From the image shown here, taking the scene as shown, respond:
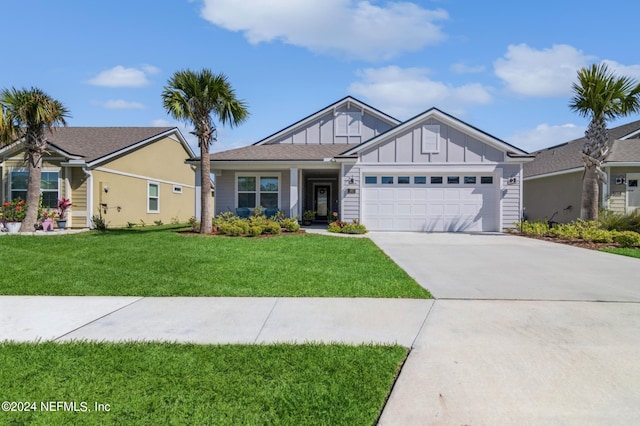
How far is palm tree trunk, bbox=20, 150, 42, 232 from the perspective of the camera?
43.6 ft

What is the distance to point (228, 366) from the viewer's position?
304 cm

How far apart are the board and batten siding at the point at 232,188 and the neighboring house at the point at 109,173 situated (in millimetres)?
4806

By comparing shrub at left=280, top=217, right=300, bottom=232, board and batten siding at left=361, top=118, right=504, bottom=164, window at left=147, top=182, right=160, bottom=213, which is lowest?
shrub at left=280, top=217, right=300, bottom=232

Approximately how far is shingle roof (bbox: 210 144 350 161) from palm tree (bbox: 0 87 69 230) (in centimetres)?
592

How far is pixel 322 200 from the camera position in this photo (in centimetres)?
1984

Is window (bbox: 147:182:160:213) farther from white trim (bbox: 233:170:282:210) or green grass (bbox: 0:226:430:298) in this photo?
green grass (bbox: 0:226:430:298)

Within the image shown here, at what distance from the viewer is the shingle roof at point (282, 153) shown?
15.5 m

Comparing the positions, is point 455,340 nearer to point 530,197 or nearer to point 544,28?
point 544,28

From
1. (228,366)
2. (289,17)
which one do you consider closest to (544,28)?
(289,17)

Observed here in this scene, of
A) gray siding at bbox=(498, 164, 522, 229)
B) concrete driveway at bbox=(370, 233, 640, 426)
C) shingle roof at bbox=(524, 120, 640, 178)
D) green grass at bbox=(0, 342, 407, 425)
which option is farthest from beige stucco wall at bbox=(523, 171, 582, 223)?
green grass at bbox=(0, 342, 407, 425)

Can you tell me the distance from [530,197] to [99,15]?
22.4 metres

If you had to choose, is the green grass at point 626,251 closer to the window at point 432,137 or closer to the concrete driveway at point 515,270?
the concrete driveway at point 515,270

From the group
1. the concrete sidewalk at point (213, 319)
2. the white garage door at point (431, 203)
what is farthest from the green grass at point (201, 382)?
the white garage door at point (431, 203)

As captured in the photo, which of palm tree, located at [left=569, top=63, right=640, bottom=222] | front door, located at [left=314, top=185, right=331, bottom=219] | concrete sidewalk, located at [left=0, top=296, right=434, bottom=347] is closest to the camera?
concrete sidewalk, located at [left=0, top=296, right=434, bottom=347]
